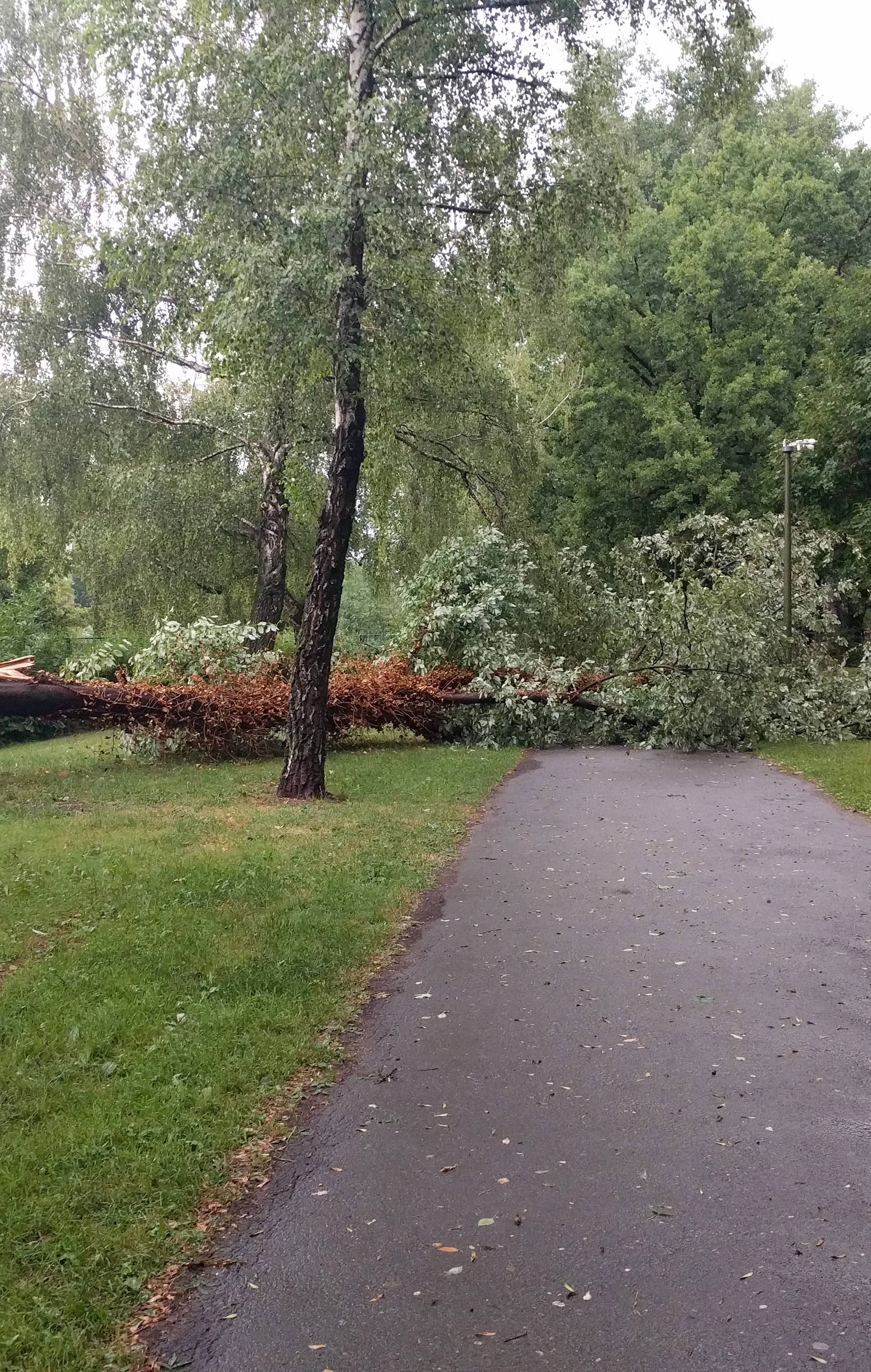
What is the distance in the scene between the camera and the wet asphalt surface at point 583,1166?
2.80 metres

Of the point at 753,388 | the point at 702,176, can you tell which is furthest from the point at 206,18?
the point at 702,176

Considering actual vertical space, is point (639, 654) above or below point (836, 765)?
→ above

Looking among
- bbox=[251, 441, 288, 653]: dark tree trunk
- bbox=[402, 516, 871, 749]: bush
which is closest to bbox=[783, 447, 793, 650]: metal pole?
bbox=[402, 516, 871, 749]: bush

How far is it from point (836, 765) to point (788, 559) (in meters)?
7.20

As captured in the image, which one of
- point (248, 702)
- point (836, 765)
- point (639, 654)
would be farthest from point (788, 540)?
point (248, 702)

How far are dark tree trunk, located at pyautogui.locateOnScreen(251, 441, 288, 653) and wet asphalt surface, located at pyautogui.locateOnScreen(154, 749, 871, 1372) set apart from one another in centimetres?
1280

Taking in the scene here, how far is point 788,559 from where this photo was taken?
20297 millimetres

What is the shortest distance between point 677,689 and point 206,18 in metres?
10.8

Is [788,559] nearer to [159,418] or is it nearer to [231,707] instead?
[231,707]

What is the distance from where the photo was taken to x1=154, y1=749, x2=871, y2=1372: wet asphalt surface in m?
2.80

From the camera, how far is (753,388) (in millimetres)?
28641

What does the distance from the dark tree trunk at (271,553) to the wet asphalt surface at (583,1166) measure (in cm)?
1280

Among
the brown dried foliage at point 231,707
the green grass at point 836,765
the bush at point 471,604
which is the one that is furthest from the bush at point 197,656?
the green grass at point 836,765

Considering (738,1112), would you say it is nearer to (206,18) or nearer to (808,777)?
(808,777)
